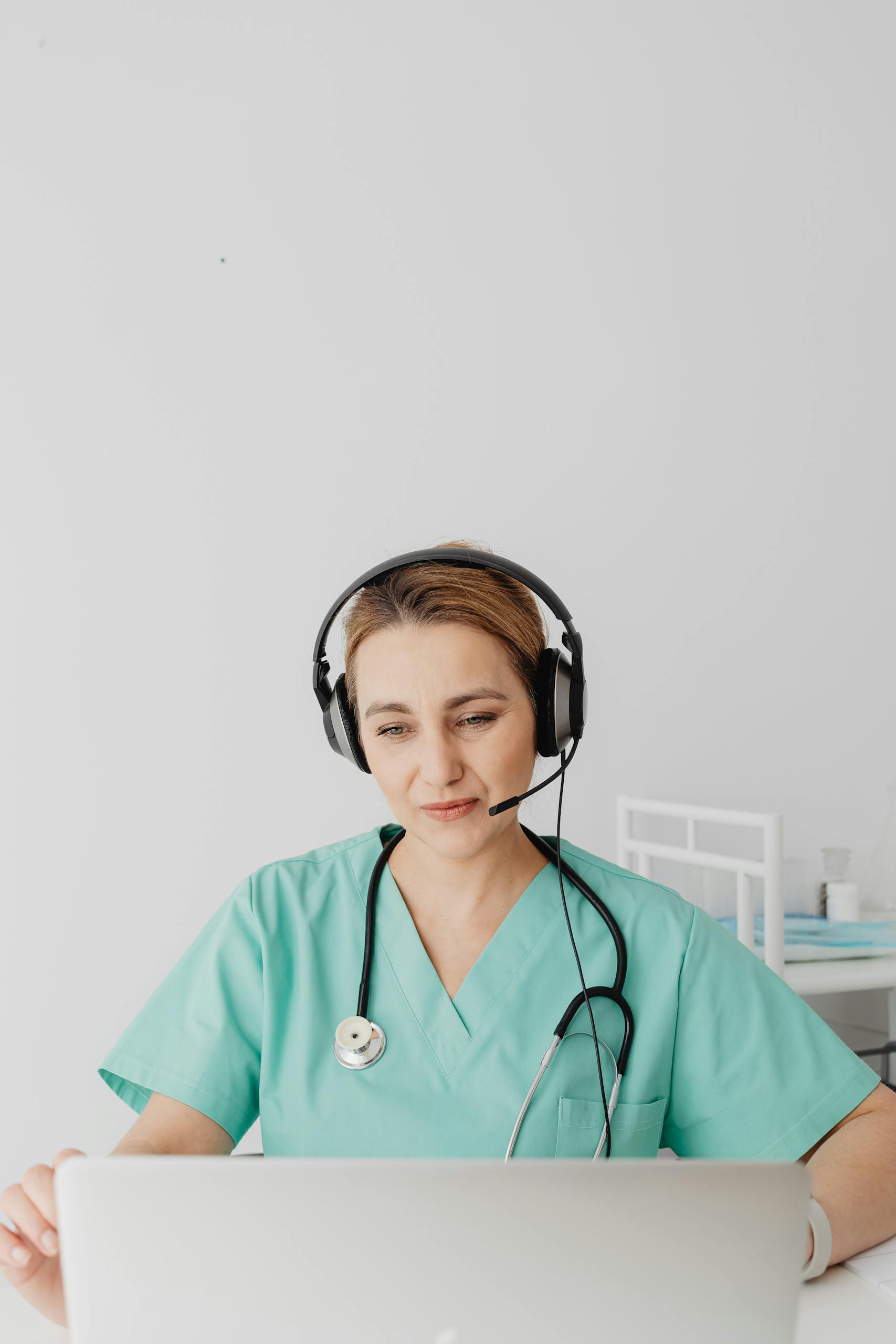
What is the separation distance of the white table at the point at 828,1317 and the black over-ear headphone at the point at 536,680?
0.42 metres

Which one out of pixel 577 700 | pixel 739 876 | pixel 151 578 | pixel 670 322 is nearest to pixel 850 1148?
pixel 577 700

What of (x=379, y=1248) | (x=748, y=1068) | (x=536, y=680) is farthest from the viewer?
(x=536, y=680)

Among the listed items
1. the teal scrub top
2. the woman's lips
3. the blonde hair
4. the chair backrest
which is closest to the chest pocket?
the teal scrub top

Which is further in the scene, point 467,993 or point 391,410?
Answer: point 391,410

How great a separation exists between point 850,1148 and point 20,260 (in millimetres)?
1806

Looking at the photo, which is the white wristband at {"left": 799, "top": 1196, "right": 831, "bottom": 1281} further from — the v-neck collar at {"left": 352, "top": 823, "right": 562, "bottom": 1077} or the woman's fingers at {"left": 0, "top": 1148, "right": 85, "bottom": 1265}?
the woman's fingers at {"left": 0, "top": 1148, "right": 85, "bottom": 1265}

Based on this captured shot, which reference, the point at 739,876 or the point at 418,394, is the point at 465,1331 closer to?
the point at 739,876

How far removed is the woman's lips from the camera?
94 centimetres

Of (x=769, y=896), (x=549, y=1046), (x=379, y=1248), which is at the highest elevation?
(x=379, y=1248)

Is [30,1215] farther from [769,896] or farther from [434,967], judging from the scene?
Result: [769,896]

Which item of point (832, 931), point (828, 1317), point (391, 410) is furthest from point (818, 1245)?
point (391, 410)

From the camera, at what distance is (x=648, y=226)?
224 centimetres

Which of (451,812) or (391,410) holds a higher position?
(391,410)

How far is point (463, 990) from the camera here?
3.11 ft
